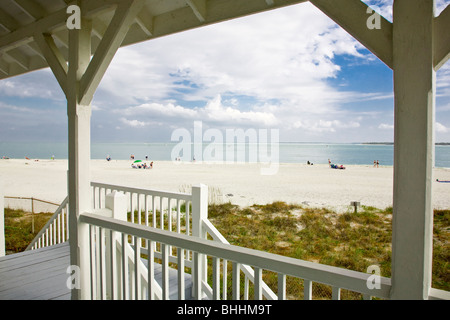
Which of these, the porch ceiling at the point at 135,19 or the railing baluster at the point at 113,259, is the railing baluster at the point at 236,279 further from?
the porch ceiling at the point at 135,19

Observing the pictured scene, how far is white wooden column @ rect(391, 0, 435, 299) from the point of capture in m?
1.04

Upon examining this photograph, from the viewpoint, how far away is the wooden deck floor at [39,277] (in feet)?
8.79

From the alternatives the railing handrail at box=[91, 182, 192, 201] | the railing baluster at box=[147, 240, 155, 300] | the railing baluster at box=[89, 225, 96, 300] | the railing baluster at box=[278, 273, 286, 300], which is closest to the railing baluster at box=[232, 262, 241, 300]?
the railing baluster at box=[278, 273, 286, 300]

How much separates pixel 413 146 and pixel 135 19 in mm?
2312

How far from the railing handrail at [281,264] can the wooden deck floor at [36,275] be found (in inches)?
67.5

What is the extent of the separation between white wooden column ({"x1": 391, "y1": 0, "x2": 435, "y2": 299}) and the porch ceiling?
47.3 inches

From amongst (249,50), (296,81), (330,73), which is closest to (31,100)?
(249,50)

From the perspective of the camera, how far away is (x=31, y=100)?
57781mm

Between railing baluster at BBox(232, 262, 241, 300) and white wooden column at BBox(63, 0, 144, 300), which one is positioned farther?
white wooden column at BBox(63, 0, 144, 300)

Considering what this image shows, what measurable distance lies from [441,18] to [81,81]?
2347 mm

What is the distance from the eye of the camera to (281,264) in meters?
1.29

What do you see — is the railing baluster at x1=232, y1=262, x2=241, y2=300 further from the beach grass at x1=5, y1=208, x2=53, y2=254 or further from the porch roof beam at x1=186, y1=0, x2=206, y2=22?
the beach grass at x1=5, y1=208, x2=53, y2=254

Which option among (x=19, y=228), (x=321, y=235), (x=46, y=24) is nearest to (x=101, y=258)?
(x=46, y=24)
